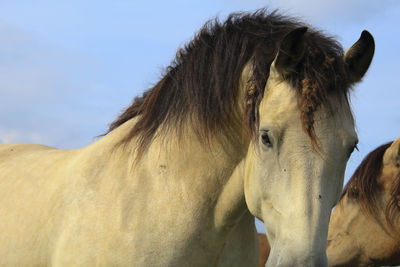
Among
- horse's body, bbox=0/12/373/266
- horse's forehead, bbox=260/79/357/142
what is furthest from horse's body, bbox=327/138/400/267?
horse's forehead, bbox=260/79/357/142

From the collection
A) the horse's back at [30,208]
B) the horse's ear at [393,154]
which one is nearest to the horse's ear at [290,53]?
the horse's back at [30,208]

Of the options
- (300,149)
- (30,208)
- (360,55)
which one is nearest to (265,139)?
(300,149)

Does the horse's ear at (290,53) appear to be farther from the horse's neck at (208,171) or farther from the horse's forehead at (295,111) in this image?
the horse's neck at (208,171)

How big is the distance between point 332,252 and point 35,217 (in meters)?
3.01

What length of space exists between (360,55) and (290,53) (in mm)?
535

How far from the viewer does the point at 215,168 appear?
10.2 feet

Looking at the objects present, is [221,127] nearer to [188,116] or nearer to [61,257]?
[188,116]

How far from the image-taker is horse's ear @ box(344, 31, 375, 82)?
302 cm

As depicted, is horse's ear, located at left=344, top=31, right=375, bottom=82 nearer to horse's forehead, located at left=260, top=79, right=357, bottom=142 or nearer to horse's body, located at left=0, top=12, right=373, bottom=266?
horse's body, located at left=0, top=12, right=373, bottom=266

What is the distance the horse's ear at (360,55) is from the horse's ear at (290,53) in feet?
1.18

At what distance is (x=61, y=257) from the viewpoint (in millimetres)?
3160

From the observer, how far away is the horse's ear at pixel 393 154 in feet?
16.3

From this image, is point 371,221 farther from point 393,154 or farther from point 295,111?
point 295,111

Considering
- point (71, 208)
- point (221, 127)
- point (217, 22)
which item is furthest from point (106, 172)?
point (217, 22)
